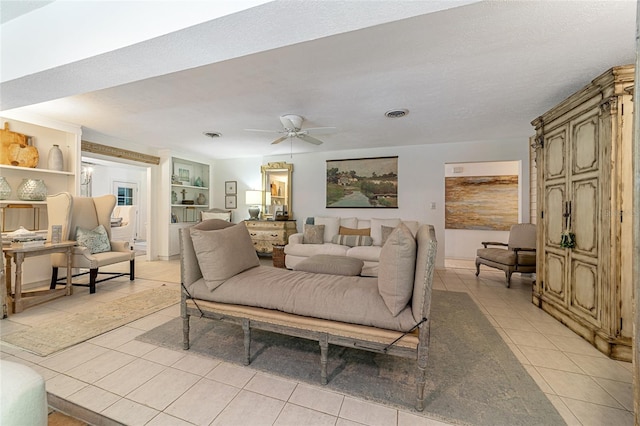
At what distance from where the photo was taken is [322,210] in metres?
5.66

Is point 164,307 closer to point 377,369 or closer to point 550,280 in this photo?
point 377,369

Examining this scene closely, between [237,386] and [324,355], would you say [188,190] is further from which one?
[324,355]

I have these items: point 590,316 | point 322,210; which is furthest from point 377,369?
point 322,210

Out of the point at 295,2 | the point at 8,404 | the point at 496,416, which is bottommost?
the point at 496,416

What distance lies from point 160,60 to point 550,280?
4105 mm

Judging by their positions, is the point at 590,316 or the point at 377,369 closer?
the point at 377,369

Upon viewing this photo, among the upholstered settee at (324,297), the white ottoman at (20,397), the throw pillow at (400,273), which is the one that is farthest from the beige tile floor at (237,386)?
the white ottoman at (20,397)

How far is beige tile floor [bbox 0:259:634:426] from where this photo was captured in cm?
138

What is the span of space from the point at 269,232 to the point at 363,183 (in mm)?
2274

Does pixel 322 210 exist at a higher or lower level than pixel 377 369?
higher

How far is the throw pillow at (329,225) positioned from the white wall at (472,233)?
110 inches

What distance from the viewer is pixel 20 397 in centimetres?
76

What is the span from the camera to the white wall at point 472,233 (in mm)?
5750

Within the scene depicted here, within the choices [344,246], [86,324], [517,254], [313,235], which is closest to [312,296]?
[86,324]
